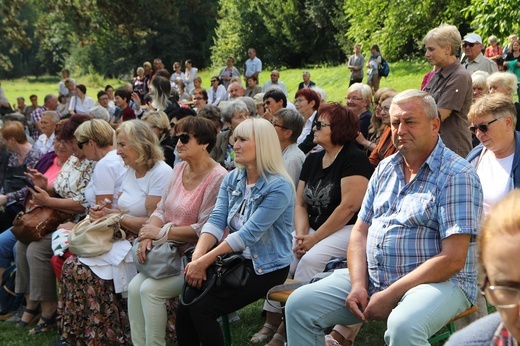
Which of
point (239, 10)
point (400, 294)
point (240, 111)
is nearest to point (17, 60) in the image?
point (239, 10)

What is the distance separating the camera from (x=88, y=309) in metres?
5.32

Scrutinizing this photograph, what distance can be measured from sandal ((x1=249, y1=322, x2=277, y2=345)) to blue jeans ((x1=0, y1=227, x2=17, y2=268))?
274 cm

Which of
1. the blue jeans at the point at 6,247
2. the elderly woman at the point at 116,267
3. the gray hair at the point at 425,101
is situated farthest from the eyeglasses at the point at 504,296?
the blue jeans at the point at 6,247

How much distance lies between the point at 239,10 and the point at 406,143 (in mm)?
36671

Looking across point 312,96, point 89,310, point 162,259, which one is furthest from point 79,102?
point 162,259

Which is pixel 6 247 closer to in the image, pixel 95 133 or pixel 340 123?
pixel 95 133

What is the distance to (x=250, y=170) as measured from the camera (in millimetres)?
4688

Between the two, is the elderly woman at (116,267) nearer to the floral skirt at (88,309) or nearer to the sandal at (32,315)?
the floral skirt at (88,309)

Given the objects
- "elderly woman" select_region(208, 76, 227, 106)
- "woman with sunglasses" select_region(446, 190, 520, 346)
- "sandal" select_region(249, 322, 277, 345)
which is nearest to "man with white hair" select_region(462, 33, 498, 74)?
"sandal" select_region(249, 322, 277, 345)

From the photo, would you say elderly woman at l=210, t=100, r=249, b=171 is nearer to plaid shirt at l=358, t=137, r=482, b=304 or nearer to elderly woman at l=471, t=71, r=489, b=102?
elderly woman at l=471, t=71, r=489, b=102

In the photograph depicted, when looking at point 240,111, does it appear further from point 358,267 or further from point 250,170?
point 358,267

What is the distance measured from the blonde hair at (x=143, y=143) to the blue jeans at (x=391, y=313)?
6.85 ft

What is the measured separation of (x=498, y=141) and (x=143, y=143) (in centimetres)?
257

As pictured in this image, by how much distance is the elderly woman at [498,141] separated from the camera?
4.38 m
